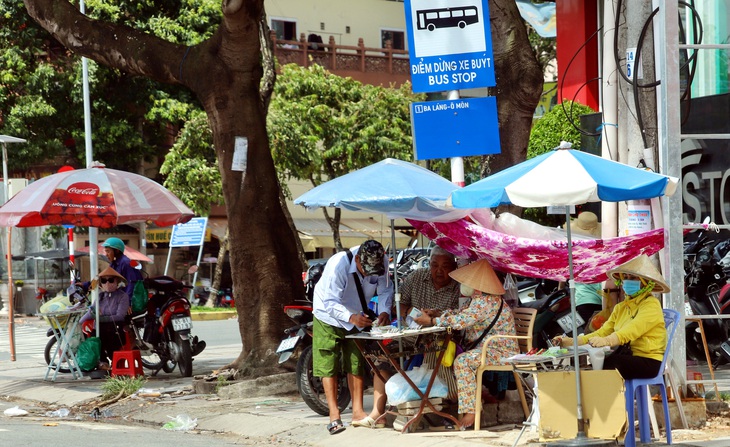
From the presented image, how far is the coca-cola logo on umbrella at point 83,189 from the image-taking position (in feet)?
43.4

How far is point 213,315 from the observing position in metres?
28.4

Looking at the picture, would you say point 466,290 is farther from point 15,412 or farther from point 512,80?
point 15,412

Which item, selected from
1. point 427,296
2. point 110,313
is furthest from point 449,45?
point 110,313

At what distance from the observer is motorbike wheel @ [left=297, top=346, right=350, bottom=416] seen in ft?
34.3

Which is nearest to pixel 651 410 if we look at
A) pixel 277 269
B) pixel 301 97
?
pixel 277 269

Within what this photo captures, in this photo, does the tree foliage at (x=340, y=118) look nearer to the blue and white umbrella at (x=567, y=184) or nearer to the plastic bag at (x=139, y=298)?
the plastic bag at (x=139, y=298)

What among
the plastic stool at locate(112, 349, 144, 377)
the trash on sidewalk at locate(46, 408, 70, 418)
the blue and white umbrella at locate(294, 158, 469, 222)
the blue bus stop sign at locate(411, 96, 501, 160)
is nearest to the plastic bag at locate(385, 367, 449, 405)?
the blue and white umbrella at locate(294, 158, 469, 222)

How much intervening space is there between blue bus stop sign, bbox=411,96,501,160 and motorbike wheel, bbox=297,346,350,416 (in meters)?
2.18

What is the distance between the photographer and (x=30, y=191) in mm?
13461

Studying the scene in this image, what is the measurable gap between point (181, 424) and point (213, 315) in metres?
17.9

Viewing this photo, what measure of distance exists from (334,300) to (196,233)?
1978cm

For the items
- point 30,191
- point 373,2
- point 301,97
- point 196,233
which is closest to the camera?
point 30,191

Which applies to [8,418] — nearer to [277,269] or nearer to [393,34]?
[277,269]

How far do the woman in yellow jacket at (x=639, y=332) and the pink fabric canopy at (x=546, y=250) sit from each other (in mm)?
784
